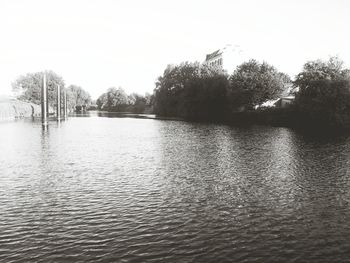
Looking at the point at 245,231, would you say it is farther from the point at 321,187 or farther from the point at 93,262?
the point at 321,187

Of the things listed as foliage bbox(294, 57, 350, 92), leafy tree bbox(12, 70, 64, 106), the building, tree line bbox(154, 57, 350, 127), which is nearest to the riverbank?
leafy tree bbox(12, 70, 64, 106)

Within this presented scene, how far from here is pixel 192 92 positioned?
123500 millimetres

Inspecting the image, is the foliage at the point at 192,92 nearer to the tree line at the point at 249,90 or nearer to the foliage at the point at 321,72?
the tree line at the point at 249,90

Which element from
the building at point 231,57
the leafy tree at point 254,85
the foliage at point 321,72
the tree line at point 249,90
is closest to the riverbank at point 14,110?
the tree line at point 249,90

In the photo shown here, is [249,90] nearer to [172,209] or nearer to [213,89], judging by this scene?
[213,89]

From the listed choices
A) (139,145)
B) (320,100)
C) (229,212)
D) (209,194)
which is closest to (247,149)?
(139,145)

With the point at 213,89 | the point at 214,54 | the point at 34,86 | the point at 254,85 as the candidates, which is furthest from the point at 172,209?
the point at 214,54

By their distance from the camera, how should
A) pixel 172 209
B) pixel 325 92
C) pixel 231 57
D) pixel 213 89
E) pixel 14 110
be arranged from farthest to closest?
pixel 231 57, pixel 213 89, pixel 14 110, pixel 325 92, pixel 172 209

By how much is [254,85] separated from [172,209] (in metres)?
83.5

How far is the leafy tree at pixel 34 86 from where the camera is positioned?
16400cm

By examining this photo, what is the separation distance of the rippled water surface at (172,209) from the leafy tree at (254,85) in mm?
64693

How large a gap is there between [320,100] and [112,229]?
2748 inches

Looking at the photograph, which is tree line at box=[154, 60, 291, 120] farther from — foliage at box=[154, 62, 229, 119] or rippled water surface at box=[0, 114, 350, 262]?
rippled water surface at box=[0, 114, 350, 262]

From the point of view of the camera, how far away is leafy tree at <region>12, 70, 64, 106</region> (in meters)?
164
